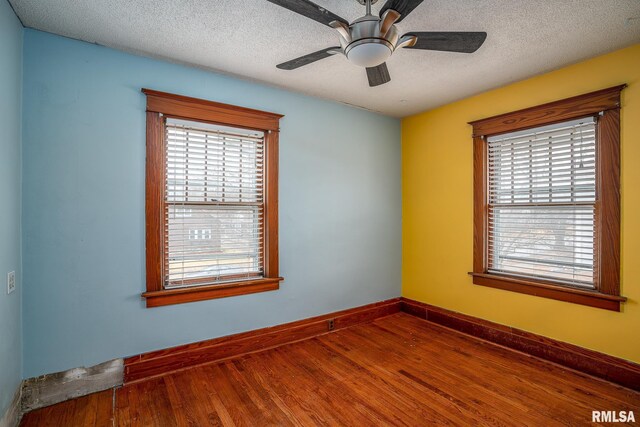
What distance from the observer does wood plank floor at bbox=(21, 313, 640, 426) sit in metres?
2.08

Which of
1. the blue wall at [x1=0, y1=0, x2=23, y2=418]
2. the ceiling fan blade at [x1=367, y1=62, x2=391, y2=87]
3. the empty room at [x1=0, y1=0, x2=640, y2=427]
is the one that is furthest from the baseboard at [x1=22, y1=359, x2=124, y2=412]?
the ceiling fan blade at [x1=367, y1=62, x2=391, y2=87]

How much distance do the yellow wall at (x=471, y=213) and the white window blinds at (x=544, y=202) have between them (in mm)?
228

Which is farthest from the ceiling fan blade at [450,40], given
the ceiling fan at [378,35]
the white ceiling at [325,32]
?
the white ceiling at [325,32]

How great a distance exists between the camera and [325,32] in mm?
2250

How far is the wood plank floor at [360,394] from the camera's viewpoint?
208 centimetres

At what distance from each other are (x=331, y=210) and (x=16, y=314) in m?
2.77

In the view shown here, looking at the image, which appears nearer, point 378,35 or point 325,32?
point 378,35

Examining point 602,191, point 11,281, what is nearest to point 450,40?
point 602,191

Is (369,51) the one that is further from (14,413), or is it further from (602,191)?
(14,413)

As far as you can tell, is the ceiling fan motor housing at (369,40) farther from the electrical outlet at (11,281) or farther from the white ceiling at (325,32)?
Result: the electrical outlet at (11,281)

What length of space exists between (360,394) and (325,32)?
2670 mm

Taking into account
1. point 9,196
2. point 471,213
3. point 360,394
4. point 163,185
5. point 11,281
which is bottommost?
point 360,394
